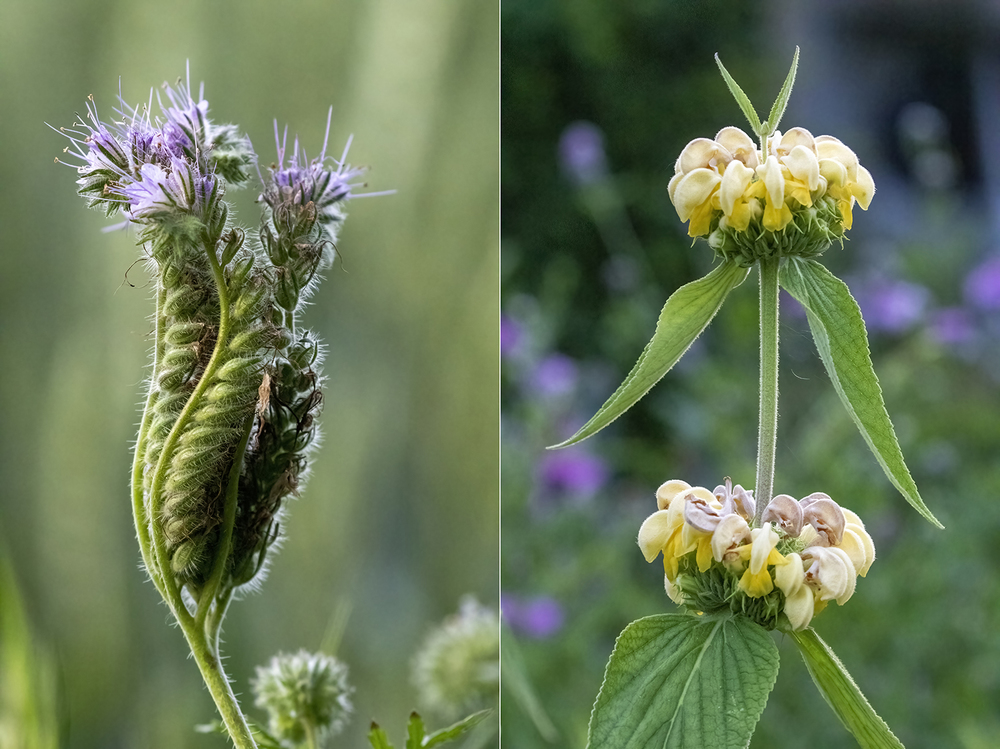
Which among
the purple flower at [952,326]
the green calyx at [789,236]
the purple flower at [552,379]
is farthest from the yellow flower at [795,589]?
the purple flower at [952,326]

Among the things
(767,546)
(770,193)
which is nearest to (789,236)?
(770,193)

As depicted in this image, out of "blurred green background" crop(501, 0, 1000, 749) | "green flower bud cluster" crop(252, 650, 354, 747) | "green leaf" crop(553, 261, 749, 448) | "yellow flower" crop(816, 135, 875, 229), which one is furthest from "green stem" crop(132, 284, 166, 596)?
"blurred green background" crop(501, 0, 1000, 749)

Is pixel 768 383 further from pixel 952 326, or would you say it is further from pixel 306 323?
pixel 952 326

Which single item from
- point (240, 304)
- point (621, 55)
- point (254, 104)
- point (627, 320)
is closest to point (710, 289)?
point (240, 304)

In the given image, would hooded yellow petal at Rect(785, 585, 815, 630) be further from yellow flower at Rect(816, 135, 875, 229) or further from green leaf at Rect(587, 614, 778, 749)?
yellow flower at Rect(816, 135, 875, 229)

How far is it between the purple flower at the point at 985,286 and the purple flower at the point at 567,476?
21.1 inches

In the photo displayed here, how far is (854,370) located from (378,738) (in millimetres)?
398

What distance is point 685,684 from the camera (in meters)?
0.41

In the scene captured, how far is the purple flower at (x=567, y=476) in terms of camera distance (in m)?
1.26

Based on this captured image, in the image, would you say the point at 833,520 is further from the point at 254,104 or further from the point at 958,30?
the point at 958,30

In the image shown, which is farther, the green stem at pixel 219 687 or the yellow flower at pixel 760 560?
the green stem at pixel 219 687

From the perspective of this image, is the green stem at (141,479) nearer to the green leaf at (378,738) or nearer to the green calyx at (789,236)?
the green leaf at (378,738)

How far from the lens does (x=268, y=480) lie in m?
0.53

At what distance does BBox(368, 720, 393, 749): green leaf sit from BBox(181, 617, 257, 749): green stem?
12 centimetres
